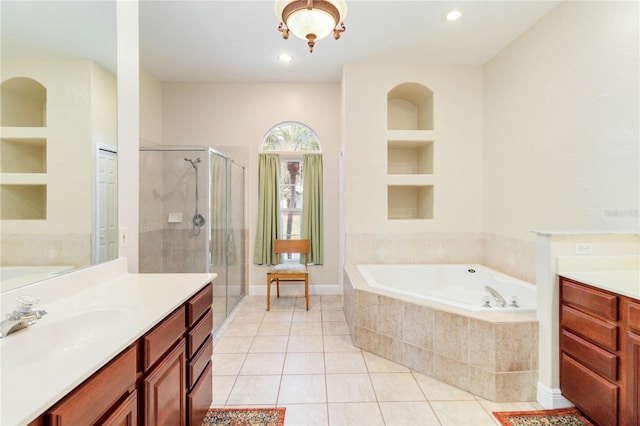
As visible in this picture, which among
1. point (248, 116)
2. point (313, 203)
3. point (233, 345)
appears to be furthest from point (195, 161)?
point (233, 345)

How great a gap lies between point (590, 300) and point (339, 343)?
180cm

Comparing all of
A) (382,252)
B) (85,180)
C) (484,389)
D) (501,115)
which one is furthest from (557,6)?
(85,180)

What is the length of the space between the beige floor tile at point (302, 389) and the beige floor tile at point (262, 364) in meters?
0.15

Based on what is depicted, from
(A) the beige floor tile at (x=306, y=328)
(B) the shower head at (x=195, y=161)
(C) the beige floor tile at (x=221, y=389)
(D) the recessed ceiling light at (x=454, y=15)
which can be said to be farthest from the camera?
(B) the shower head at (x=195, y=161)

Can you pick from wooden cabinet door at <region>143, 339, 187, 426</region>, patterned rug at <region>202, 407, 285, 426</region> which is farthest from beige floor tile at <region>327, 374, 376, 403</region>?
wooden cabinet door at <region>143, 339, 187, 426</region>

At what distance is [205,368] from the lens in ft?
5.25

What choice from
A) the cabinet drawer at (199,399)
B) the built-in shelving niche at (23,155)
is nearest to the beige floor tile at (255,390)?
the cabinet drawer at (199,399)

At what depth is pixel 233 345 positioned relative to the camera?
2574 mm

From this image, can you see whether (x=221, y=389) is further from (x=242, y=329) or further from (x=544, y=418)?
(x=544, y=418)

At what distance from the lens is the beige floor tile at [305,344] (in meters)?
2.49

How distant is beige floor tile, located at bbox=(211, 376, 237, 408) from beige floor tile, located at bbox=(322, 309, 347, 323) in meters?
1.28

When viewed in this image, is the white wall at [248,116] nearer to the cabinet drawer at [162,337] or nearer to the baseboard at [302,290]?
the baseboard at [302,290]

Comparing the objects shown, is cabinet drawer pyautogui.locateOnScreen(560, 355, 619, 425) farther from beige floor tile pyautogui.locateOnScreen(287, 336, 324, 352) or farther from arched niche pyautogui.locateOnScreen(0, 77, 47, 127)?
A: arched niche pyautogui.locateOnScreen(0, 77, 47, 127)

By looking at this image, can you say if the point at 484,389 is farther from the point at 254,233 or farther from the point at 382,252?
the point at 254,233
